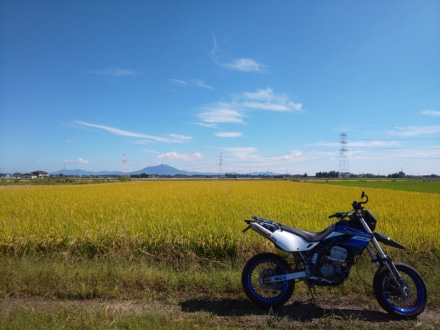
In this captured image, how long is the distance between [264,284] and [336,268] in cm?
98

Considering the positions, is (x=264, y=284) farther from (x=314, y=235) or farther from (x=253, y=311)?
(x=314, y=235)

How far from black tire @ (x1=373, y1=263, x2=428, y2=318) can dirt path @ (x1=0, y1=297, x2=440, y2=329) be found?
12 centimetres

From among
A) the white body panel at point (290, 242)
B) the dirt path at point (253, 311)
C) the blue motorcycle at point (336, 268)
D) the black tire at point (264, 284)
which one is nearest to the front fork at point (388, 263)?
the blue motorcycle at point (336, 268)

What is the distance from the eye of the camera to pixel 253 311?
3.65 metres

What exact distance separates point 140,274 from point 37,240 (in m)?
3.29

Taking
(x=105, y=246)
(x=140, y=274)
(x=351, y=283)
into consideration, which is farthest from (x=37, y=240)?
(x=351, y=283)

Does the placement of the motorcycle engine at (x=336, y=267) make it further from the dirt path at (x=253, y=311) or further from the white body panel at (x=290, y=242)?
the dirt path at (x=253, y=311)

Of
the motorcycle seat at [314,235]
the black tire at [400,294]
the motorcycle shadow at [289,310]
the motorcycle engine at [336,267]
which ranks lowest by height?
the motorcycle shadow at [289,310]

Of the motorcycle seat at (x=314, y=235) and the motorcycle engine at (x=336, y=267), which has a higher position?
the motorcycle seat at (x=314, y=235)

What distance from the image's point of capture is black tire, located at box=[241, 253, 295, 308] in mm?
3715

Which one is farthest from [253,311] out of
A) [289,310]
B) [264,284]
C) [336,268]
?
[336,268]

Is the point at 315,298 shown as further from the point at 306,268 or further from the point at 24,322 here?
the point at 24,322

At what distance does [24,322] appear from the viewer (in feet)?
10.3

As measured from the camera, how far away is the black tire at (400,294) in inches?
136
